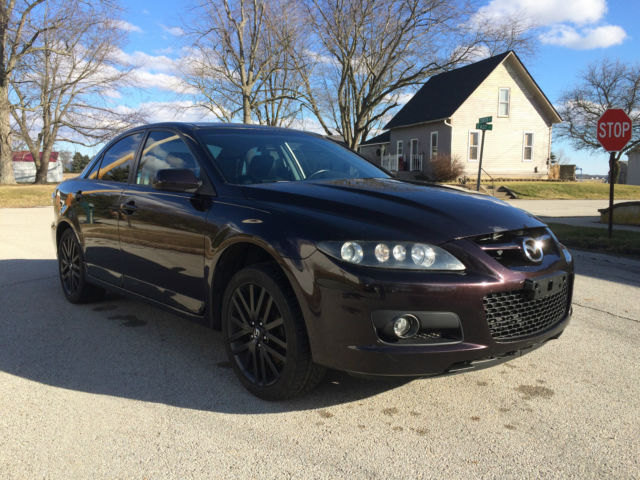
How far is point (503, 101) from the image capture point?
106 feet

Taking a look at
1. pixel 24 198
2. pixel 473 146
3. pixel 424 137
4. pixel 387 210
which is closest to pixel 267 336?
pixel 387 210

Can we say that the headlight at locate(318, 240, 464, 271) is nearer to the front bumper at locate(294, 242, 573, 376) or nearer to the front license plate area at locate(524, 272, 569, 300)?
the front bumper at locate(294, 242, 573, 376)

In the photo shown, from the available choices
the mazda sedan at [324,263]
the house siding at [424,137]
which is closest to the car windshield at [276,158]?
the mazda sedan at [324,263]

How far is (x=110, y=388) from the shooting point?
3279 mm

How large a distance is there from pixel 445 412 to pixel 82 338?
290cm

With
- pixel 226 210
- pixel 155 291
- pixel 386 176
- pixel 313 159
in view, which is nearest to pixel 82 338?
pixel 155 291

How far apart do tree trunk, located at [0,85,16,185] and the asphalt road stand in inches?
1073

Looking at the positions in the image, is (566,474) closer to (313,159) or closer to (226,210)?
(226,210)

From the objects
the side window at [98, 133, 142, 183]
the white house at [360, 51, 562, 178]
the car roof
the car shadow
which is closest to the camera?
the car shadow

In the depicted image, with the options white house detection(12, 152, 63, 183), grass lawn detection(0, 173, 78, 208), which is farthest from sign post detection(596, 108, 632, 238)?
white house detection(12, 152, 63, 183)

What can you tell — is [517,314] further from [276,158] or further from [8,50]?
[8,50]

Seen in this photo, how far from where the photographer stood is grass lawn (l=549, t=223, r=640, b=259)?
332 inches

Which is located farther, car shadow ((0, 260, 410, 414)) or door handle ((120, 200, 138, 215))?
door handle ((120, 200, 138, 215))

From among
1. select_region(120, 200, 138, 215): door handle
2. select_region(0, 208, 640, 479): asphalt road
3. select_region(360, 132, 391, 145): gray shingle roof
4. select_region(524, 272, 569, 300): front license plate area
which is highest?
select_region(360, 132, 391, 145): gray shingle roof
